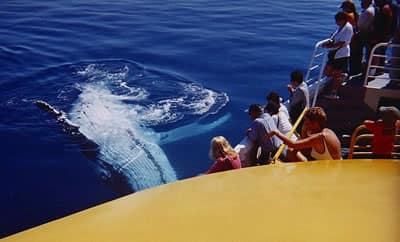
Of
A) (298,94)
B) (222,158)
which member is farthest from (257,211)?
(298,94)

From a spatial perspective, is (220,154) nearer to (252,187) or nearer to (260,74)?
(252,187)

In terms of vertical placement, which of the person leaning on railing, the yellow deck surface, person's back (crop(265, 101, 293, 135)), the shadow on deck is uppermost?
the yellow deck surface

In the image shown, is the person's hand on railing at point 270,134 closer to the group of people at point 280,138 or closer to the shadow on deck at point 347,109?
A: the group of people at point 280,138

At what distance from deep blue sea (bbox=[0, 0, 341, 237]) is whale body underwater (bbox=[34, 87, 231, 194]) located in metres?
0.03

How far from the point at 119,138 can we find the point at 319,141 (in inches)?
339

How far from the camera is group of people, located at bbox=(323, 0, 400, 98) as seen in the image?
9.86 metres

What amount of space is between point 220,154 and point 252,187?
6.67 ft

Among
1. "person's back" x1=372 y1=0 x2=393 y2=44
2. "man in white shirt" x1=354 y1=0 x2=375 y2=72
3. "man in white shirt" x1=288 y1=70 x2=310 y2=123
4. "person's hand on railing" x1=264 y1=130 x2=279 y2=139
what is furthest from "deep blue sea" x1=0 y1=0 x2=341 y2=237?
"person's back" x1=372 y1=0 x2=393 y2=44

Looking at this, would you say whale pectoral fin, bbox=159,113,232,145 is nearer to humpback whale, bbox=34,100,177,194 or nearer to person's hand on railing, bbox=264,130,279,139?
humpback whale, bbox=34,100,177,194

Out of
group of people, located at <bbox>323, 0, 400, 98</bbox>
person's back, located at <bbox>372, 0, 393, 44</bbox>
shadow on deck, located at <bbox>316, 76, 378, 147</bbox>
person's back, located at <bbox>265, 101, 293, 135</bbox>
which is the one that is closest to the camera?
person's back, located at <bbox>265, 101, 293, 135</bbox>

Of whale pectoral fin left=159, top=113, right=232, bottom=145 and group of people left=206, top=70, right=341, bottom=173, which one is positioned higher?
group of people left=206, top=70, right=341, bottom=173

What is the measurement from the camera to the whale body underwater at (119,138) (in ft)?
38.1

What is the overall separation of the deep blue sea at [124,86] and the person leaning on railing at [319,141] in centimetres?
554

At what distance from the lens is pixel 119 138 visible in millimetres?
13789
